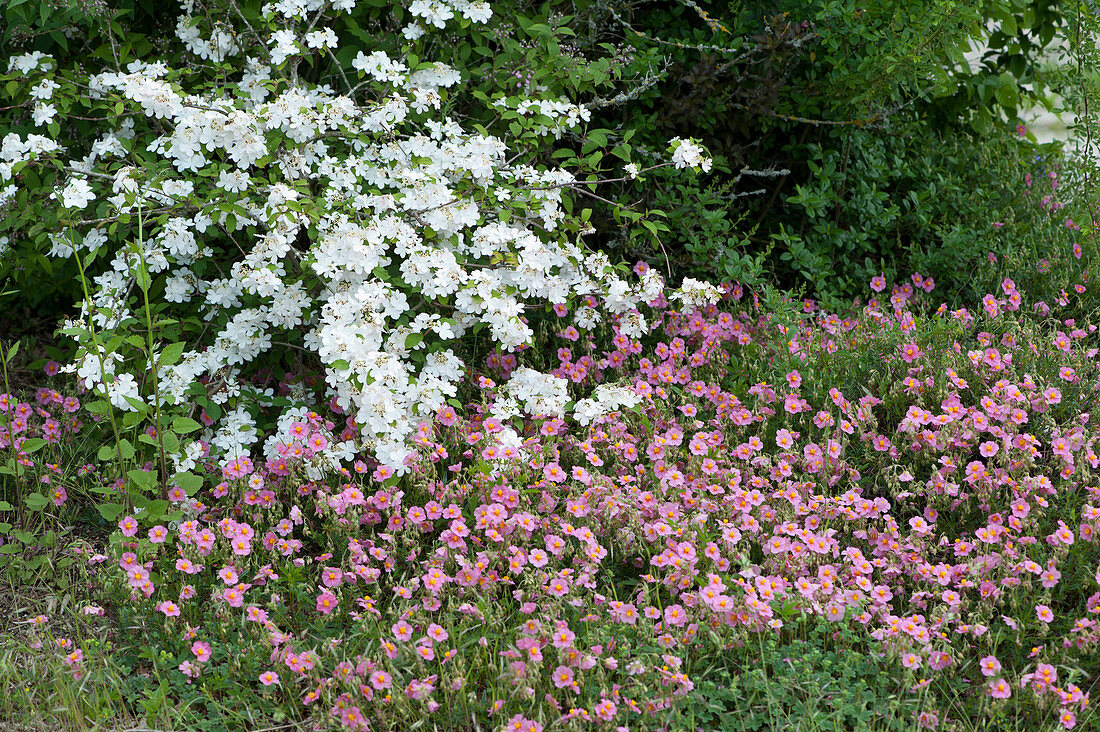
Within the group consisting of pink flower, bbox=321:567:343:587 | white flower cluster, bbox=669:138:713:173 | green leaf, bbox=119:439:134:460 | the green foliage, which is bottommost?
pink flower, bbox=321:567:343:587

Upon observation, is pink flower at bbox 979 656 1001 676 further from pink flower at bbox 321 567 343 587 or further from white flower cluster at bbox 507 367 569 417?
pink flower at bbox 321 567 343 587

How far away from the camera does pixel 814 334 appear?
3.63m

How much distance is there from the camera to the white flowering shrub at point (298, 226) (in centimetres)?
300

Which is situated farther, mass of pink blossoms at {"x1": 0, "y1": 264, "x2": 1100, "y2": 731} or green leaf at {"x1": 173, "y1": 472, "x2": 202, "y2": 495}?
green leaf at {"x1": 173, "y1": 472, "x2": 202, "y2": 495}

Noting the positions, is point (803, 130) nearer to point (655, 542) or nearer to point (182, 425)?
point (655, 542)

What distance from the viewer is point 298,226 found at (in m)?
3.10

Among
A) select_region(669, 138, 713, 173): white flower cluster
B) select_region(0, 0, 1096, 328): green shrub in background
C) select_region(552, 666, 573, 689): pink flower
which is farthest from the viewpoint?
select_region(0, 0, 1096, 328): green shrub in background

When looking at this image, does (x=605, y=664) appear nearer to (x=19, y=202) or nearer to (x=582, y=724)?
(x=582, y=724)

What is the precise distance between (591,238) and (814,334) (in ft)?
3.48

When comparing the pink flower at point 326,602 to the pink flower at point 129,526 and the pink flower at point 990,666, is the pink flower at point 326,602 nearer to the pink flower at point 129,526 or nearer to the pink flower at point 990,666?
the pink flower at point 129,526

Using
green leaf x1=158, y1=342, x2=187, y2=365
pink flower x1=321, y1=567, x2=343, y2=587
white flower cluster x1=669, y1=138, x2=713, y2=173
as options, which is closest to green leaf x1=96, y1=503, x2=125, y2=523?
green leaf x1=158, y1=342, x2=187, y2=365

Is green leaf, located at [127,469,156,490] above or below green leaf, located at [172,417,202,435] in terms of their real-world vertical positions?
below

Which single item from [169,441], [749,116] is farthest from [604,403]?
[749,116]

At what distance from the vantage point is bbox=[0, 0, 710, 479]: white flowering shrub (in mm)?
2998
